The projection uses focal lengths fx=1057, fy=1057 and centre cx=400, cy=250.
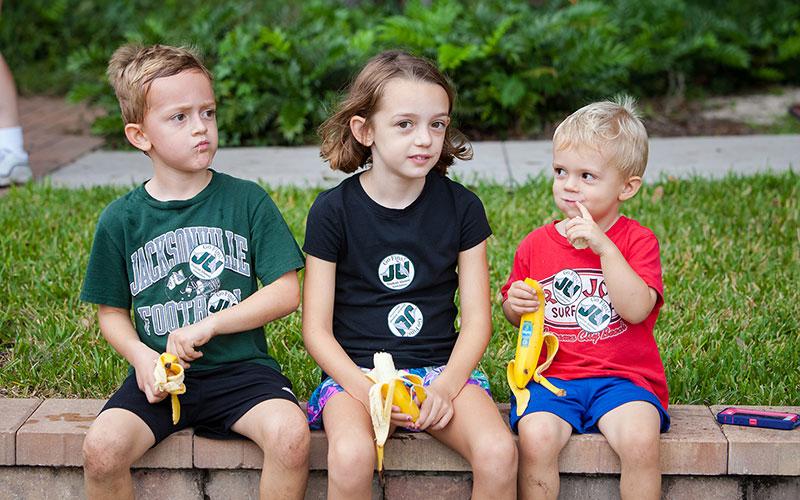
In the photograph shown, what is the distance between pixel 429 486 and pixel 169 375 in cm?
78

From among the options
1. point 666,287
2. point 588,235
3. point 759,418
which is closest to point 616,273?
point 588,235

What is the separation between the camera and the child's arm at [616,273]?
2.84 m

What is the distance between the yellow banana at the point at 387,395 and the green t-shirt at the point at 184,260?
408mm

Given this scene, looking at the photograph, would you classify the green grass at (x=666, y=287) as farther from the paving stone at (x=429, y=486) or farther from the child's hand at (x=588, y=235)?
the child's hand at (x=588, y=235)

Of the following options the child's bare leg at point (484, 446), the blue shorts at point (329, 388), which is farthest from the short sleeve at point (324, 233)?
the child's bare leg at point (484, 446)

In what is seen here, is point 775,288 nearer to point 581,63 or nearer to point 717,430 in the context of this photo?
point 717,430

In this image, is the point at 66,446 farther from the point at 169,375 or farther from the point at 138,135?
the point at 138,135

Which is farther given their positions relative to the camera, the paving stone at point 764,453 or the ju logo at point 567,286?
the ju logo at point 567,286

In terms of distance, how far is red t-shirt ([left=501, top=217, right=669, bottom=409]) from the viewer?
2.96m

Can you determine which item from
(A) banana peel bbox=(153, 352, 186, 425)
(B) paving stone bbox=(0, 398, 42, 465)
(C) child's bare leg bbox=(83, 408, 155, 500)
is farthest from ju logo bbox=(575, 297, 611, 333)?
(B) paving stone bbox=(0, 398, 42, 465)

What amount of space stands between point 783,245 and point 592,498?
7.09ft

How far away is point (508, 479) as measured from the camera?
8.90 feet

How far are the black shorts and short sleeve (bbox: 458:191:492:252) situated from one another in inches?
26.1

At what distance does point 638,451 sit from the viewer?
276cm
